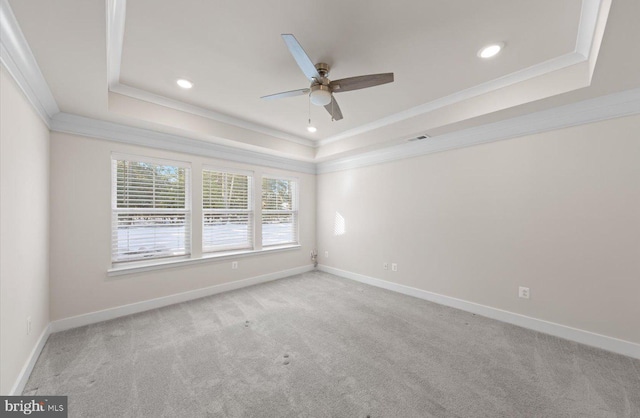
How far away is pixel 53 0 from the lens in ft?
4.27

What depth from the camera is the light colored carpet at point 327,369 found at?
1702 millimetres

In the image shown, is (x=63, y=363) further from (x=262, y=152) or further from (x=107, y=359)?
(x=262, y=152)

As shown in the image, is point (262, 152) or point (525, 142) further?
point (262, 152)

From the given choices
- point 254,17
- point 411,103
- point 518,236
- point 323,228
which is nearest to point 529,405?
point 518,236

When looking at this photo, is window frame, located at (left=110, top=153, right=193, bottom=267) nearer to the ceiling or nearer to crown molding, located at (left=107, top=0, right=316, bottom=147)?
the ceiling

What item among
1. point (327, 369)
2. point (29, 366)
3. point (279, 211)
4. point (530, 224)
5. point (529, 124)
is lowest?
point (327, 369)

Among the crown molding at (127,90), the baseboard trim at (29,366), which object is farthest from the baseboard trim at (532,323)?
the baseboard trim at (29,366)

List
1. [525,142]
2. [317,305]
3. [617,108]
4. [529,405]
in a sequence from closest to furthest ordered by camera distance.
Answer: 1. [529,405]
2. [617,108]
3. [525,142]
4. [317,305]

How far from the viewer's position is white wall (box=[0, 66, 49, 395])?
63.8 inches

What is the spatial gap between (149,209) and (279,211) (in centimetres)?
227

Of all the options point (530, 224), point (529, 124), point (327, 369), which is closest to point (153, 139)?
point (327, 369)

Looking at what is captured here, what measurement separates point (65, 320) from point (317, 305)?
2950 mm

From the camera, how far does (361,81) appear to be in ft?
6.74

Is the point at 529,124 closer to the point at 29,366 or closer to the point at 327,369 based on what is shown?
the point at 327,369
